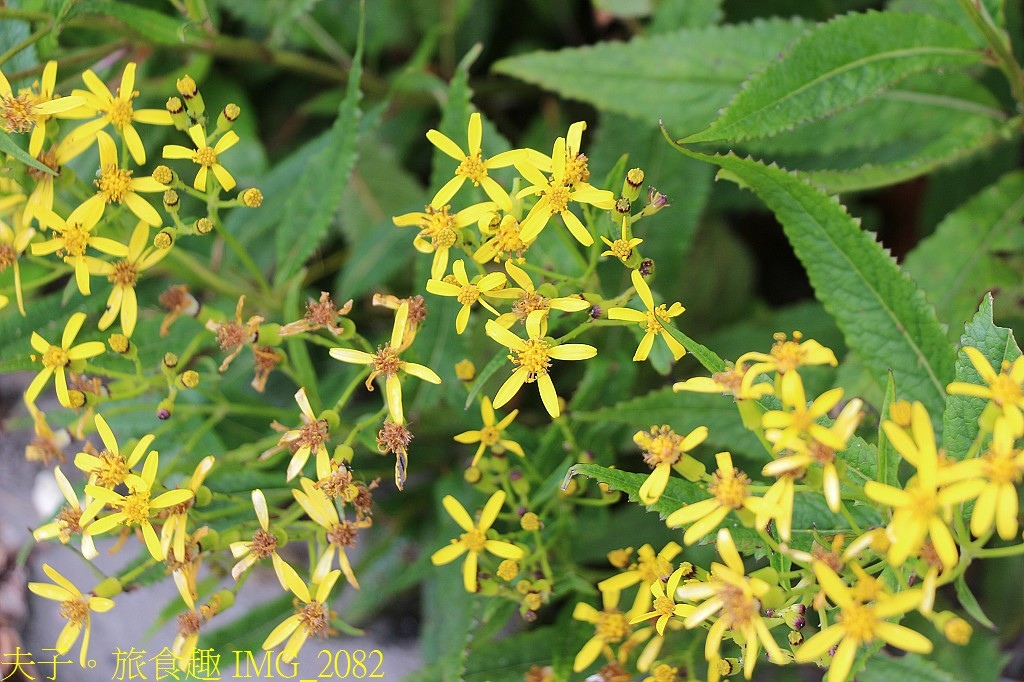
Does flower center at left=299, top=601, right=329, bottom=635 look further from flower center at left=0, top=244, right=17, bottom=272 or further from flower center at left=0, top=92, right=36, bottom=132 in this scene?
flower center at left=0, top=92, right=36, bottom=132

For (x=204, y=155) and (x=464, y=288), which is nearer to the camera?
(x=464, y=288)

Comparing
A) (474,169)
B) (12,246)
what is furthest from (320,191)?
(12,246)

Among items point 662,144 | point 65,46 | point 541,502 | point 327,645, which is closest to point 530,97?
point 662,144

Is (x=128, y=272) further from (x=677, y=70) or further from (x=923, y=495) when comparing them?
(x=923, y=495)

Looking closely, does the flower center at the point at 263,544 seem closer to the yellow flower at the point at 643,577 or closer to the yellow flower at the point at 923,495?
the yellow flower at the point at 643,577

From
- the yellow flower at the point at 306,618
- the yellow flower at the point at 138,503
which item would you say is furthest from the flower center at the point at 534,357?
the yellow flower at the point at 138,503

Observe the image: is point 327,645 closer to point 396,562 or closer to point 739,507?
point 396,562
